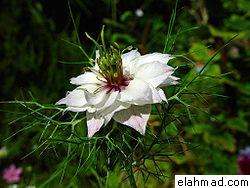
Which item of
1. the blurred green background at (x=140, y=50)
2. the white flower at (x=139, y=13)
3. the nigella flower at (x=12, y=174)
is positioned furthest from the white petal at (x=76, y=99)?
the white flower at (x=139, y=13)

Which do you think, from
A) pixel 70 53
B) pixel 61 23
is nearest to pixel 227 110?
pixel 70 53

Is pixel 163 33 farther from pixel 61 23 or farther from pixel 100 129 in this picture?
pixel 100 129

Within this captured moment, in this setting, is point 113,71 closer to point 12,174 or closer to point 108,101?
point 108,101

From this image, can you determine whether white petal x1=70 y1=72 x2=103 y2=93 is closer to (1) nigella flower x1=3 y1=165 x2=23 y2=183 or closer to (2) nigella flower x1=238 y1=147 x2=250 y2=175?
(2) nigella flower x1=238 y1=147 x2=250 y2=175

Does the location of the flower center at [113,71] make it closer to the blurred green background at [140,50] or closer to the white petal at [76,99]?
the white petal at [76,99]

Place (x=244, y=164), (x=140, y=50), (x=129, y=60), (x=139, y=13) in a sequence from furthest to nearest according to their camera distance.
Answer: (x=139, y=13) < (x=140, y=50) < (x=244, y=164) < (x=129, y=60)

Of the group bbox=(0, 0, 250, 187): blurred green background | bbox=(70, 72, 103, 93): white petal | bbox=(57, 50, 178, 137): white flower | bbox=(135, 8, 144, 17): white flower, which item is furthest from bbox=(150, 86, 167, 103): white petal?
bbox=(135, 8, 144, 17): white flower

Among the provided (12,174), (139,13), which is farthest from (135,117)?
(139,13)
